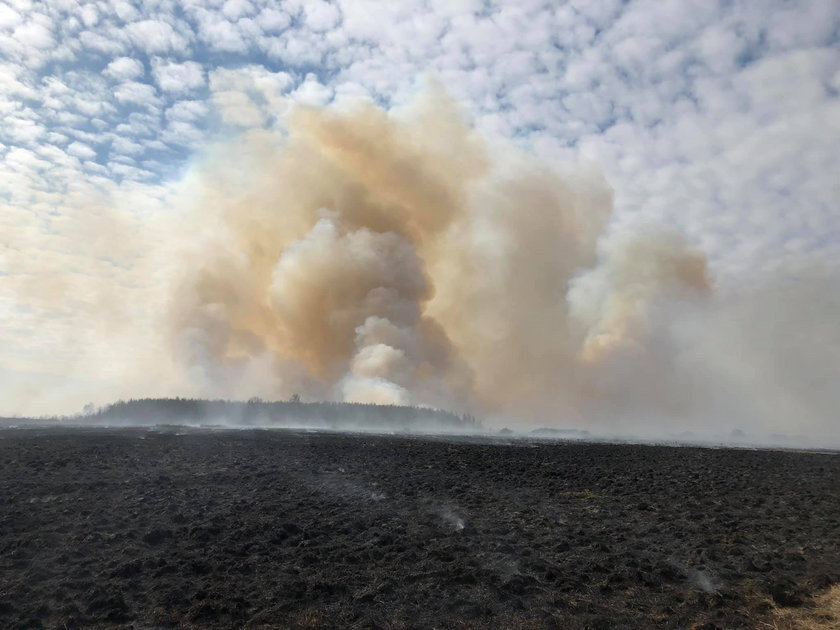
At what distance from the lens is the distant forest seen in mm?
89375

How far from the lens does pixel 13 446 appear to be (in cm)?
3084

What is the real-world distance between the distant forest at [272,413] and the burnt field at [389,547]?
6286 cm

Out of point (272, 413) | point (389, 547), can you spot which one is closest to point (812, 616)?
point (389, 547)

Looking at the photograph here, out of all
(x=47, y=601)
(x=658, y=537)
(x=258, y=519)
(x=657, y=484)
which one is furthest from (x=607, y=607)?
(x=657, y=484)

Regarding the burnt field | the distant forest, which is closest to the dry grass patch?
the burnt field

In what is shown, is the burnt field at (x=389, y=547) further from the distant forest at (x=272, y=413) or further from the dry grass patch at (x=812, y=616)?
the distant forest at (x=272, y=413)

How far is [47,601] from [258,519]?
6.64 metres

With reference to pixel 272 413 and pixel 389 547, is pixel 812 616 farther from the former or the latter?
pixel 272 413

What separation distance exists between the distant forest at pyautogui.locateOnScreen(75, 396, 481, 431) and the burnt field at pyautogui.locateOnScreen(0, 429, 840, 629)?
206ft

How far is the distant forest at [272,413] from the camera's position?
89.4m

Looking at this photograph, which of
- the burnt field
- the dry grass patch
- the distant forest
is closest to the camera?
the dry grass patch

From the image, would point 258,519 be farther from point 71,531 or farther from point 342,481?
point 342,481

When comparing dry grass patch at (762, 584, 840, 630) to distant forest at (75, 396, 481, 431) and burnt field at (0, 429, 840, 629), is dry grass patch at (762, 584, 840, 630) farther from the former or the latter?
distant forest at (75, 396, 481, 431)

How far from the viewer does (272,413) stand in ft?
311
